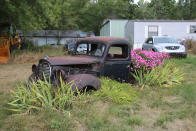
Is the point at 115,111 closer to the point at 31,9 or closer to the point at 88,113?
the point at 88,113

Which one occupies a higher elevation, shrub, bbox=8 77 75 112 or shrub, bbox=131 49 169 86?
shrub, bbox=131 49 169 86

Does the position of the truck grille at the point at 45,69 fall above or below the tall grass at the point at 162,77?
above

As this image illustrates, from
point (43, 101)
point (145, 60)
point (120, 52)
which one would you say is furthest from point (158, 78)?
point (43, 101)

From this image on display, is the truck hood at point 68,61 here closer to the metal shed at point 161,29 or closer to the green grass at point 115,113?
the green grass at point 115,113

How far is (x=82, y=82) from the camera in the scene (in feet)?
15.5

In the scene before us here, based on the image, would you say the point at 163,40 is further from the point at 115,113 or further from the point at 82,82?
the point at 115,113

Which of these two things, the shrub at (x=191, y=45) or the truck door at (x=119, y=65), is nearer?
the truck door at (x=119, y=65)

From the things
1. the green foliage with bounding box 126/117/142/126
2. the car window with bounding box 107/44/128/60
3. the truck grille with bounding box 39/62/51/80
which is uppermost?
the car window with bounding box 107/44/128/60

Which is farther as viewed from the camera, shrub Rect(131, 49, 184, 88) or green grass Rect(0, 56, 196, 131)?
shrub Rect(131, 49, 184, 88)

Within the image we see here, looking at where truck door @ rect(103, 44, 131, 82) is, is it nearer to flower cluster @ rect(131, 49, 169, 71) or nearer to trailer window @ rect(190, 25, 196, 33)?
flower cluster @ rect(131, 49, 169, 71)

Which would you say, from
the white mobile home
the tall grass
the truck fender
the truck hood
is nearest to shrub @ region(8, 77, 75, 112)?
the truck fender

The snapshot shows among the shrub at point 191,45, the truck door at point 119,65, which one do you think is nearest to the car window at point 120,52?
the truck door at point 119,65

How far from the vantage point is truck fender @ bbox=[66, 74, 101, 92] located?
4649mm

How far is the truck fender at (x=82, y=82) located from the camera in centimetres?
465
